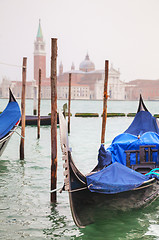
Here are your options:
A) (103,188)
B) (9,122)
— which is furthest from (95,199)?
(9,122)

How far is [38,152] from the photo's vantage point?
6.89 m

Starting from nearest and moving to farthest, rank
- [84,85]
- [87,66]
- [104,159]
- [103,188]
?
[103,188]
[104,159]
[84,85]
[87,66]

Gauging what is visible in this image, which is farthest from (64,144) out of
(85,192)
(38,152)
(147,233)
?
(38,152)

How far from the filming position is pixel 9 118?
586 cm

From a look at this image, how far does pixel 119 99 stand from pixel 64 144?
7202cm

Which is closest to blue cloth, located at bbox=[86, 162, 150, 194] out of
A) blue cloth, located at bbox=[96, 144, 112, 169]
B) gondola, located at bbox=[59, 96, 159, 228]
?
gondola, located at bbox=[59, 96, 159, 228]

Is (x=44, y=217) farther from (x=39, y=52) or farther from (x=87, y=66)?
(x=39, y=52)

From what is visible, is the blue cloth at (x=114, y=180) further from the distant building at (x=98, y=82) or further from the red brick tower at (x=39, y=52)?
the red brick tower at (x=39, y=52)

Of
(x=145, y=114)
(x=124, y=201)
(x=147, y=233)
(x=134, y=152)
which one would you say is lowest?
(x=147, y=233)

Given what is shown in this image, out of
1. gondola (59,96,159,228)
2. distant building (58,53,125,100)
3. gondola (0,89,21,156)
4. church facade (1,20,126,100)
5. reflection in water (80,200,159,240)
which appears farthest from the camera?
distant building (58,53,125,100)

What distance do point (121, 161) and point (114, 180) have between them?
968mm

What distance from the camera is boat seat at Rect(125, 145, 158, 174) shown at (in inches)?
148

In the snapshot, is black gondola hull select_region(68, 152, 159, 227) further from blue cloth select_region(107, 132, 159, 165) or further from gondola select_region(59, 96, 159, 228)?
blue cloth select_region(107, 132, 159, 165)

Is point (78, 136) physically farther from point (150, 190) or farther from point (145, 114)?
point (150, 190)
